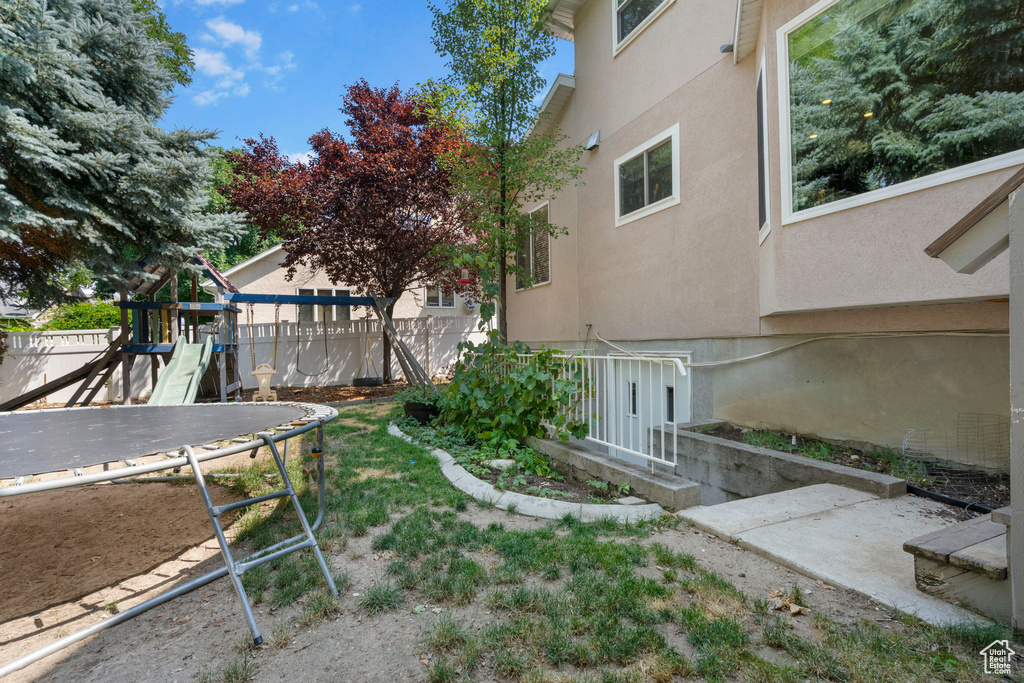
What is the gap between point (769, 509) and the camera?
10.4 ft

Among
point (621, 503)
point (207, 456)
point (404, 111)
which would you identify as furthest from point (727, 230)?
point (404, 111)

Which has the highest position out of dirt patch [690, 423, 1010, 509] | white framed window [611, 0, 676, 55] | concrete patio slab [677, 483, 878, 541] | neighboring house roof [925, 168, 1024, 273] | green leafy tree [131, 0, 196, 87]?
green leafy tree [131, 0, 196, 87]

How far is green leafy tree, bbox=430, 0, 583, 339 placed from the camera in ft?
24.1

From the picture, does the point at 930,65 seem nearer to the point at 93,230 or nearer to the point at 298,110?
the point at 93,230

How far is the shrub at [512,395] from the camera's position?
453 cm

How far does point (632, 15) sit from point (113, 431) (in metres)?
7.82

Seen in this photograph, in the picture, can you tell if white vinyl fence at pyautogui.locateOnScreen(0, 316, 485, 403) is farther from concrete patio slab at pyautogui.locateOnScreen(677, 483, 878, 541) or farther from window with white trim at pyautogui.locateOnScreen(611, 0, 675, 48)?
concrete patio slab at pyautogui.locateOnScreen(677, 483, 878, 541)

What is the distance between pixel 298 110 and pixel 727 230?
50.5ft

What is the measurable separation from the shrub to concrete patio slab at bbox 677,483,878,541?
1405mm

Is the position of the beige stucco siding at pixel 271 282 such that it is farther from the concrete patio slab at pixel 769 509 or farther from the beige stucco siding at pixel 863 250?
the concrete patio slab at pixel 769 509

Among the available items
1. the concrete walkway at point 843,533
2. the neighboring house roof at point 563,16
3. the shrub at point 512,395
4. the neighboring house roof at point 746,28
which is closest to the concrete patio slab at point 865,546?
the concrete walkway at point 843,533

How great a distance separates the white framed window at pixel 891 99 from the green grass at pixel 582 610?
2.88m

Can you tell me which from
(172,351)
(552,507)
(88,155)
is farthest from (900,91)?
(172,351)

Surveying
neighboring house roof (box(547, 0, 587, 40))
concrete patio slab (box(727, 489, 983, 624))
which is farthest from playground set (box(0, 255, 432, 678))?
→ neighboring house roof (box(547, 0, 587, 40))
